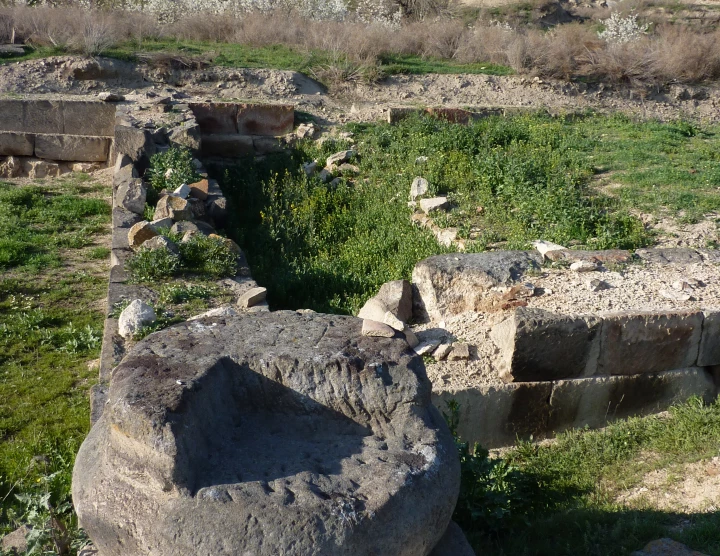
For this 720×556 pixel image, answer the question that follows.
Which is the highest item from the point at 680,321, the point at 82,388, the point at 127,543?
the point at 127,543

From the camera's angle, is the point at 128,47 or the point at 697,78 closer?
the point at 128,47

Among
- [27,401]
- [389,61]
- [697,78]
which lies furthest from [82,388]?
[697,78]

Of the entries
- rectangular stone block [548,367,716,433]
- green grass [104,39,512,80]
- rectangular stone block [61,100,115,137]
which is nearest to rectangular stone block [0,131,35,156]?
rectangular stone block [61,100,115,137]

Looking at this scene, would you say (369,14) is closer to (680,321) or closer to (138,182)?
(138,182)

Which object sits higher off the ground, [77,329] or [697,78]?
[697,78]

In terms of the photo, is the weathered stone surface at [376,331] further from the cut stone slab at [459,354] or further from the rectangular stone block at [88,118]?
the rectangular stone block at [88,118]

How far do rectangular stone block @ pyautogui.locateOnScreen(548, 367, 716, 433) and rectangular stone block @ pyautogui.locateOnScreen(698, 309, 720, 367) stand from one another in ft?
0.33

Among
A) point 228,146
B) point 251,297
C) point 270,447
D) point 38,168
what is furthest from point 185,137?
point 270,447

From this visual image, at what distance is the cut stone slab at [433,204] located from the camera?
8.44 m

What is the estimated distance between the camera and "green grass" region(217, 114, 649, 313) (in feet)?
24.0

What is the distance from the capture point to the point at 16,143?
35.1 ft

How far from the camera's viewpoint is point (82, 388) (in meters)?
5.33

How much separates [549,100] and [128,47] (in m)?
7.88

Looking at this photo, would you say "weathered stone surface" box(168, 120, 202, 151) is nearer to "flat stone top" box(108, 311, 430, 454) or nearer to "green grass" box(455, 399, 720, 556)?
"green grass" box(455, 399, 720, 556)
